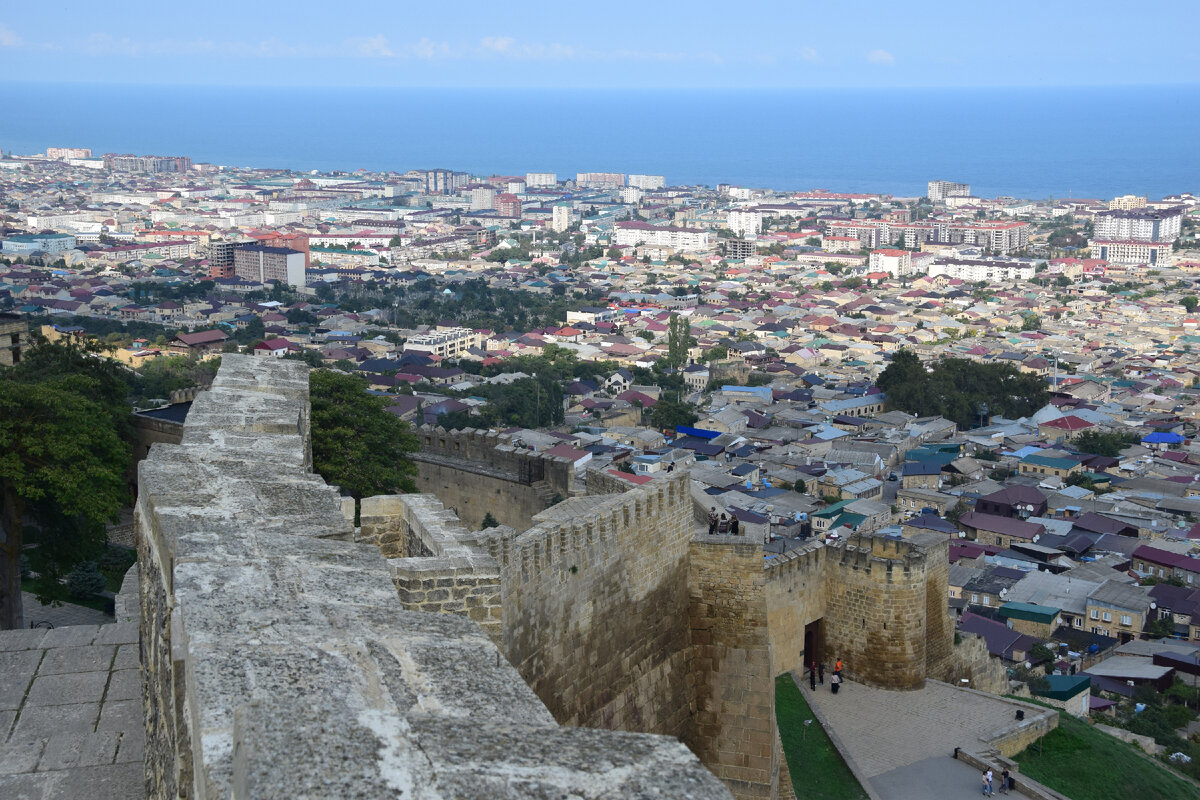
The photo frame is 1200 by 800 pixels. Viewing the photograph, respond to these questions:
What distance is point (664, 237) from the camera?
81.6 meters

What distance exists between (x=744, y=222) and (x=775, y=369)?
4737 cm

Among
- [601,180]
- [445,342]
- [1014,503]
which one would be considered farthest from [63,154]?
[1014,503]

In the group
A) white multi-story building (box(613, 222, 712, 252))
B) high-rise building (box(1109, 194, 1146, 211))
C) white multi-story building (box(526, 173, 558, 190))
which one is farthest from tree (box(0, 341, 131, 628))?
white multi-story building (box(526, 173, 558, 190))

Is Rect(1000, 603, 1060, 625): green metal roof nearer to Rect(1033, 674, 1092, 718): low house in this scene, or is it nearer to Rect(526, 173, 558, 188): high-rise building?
Rect(1033, 674, 1092, 718): low house

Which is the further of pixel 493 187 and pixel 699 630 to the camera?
pixel 493 187

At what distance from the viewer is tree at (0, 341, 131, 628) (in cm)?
870

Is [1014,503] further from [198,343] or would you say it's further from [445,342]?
[198,343]

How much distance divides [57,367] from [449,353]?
105 ft

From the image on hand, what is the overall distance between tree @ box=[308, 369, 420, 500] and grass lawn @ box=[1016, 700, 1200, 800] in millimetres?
4462

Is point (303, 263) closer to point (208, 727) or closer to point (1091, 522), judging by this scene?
point (1091, 522)

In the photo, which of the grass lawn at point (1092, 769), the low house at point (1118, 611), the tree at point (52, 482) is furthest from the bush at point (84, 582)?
the low house at point (1118, 611)

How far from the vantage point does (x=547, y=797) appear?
1.78 m

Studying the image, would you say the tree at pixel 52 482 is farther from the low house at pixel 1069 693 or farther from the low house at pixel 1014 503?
the low house at pixel 1014 503

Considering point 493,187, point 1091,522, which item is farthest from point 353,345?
point 493,187
